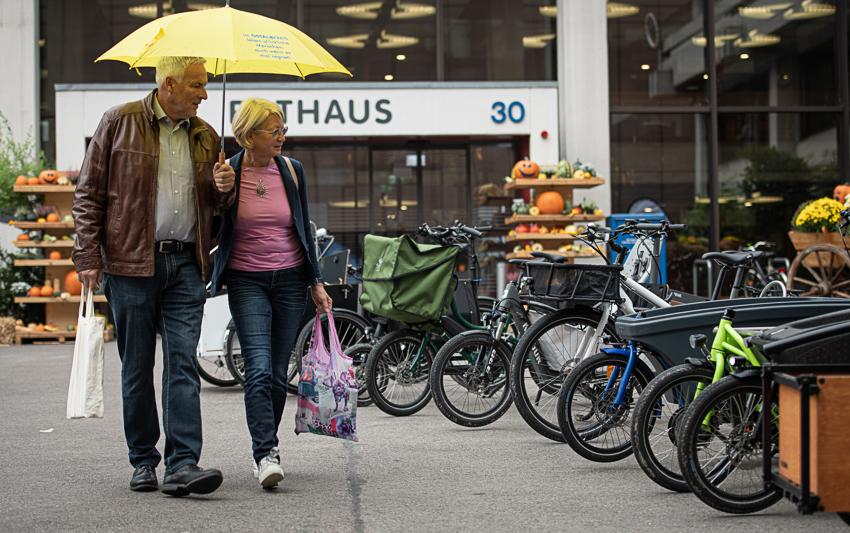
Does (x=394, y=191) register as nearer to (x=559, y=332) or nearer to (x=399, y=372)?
(x=399, y=372)

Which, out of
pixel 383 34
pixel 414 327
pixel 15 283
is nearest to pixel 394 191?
pixel 383 34

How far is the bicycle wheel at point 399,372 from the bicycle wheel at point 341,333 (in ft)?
2.18

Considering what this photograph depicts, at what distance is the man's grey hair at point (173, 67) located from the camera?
11.8 ft

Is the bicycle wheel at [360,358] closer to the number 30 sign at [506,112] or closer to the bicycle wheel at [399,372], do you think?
the bicycle wheel at [399,372]

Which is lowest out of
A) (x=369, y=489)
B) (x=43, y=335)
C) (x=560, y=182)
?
(x=369, y=489)

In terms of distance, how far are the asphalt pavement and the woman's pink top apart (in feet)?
3.54

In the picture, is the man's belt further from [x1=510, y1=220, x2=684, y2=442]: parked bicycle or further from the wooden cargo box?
the wooden cargo box

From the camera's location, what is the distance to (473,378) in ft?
17.0

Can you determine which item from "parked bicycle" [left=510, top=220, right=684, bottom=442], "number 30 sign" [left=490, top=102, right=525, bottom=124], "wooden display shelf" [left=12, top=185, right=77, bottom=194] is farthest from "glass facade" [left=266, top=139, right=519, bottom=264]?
"parked bicycle" [left=510, top=220, right=684, bottom=442]

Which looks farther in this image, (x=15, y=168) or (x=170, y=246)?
(x=15, y=168)

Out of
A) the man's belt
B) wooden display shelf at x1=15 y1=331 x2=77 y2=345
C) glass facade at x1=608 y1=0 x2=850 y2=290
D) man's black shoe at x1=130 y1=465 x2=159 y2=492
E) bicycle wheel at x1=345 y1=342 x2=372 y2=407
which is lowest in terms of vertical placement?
man's black shoe at x1=130 y1=465 x2=159 y2=492

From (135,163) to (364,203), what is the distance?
378 inches

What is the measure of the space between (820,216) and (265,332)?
6855mm

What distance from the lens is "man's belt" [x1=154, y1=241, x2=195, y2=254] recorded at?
3572mm
